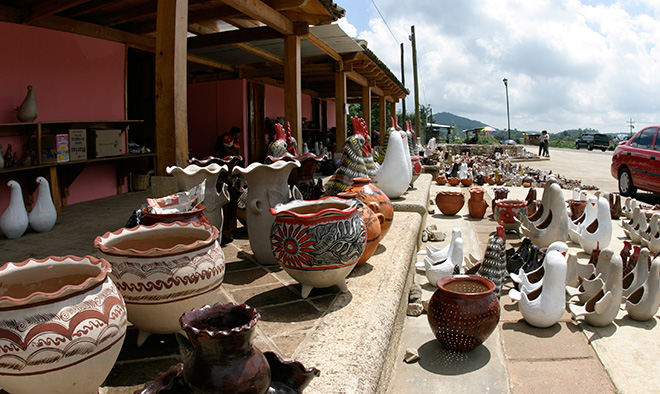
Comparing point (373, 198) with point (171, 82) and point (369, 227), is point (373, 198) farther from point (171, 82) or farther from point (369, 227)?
point (171, 82)

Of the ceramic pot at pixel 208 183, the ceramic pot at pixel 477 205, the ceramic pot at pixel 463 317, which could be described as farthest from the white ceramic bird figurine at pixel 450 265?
the ceramic pot at pixel 477 205

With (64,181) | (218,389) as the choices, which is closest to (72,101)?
(64,181)

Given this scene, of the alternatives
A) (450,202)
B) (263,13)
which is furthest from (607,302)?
(263,13)

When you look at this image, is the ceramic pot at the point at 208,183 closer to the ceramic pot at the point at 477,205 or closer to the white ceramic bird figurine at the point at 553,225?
the white ceramic bird figurine at the point at 553,225

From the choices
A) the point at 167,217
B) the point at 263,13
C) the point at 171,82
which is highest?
the point at 263,13

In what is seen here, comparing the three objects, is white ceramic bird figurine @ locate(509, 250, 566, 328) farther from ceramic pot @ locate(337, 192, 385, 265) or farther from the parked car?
the parked car

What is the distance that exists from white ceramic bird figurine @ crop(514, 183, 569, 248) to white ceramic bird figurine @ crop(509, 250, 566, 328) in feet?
5.35

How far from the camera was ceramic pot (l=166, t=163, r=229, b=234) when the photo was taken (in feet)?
9.50

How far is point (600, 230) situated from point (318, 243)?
11.5 feet

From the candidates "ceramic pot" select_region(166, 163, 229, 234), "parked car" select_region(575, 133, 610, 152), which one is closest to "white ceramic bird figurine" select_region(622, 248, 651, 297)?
"ceramic pot" select_region(166, 163, 229, 234)

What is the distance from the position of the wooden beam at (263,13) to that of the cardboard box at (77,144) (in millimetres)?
2757

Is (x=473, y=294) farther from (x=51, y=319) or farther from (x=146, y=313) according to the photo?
(x=51, y=319)

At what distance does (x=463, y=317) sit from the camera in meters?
2.43

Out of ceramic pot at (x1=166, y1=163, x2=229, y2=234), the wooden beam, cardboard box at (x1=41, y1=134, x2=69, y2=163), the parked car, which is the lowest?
ceramic pot at (x1=166, y1=163, x2=229, y2=234)
